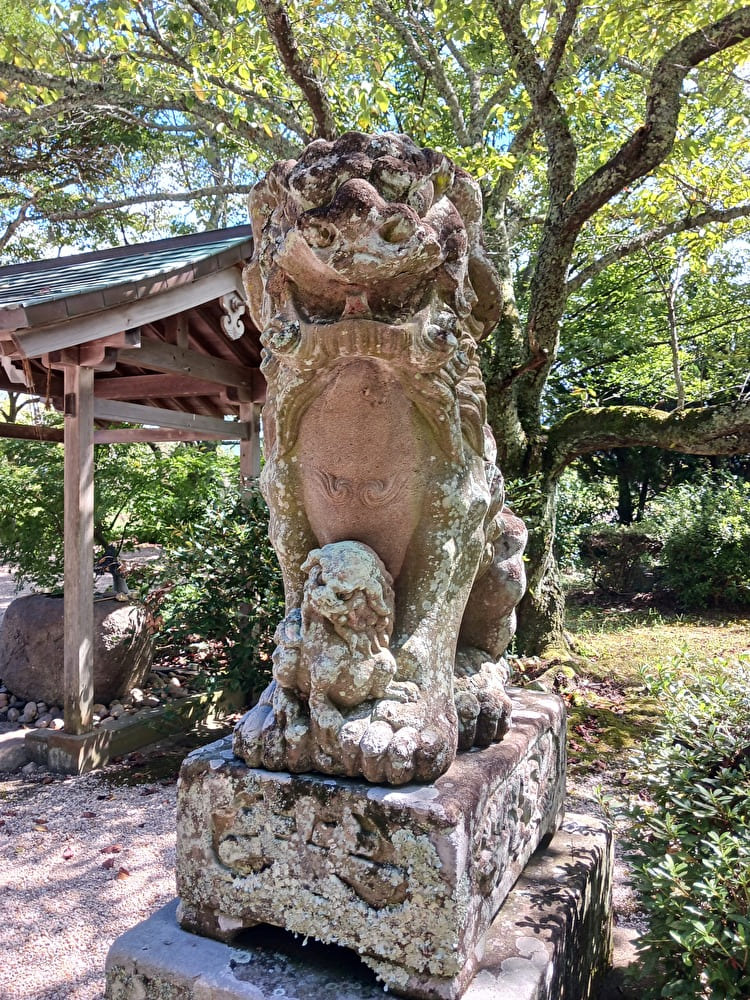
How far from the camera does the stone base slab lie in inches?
58.7

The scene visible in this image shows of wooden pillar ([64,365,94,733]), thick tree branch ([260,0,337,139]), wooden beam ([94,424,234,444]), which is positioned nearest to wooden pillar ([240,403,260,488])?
wooden beam ([94,424,234,444])

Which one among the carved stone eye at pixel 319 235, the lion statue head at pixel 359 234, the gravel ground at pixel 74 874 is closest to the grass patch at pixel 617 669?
the lion statue head at pixel 359 234

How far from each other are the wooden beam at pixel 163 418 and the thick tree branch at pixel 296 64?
2.47 meters

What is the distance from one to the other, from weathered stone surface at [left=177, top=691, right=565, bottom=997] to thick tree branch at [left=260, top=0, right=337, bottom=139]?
4903mm

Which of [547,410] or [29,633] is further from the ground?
[547,410]

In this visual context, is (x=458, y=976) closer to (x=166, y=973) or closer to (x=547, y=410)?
(x=166, y=973)

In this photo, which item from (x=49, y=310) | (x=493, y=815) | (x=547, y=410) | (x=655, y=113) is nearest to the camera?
(x=493, y=815)

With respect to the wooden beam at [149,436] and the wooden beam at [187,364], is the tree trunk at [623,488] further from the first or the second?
the wooden beam at [149,436]

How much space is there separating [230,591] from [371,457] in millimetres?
3299

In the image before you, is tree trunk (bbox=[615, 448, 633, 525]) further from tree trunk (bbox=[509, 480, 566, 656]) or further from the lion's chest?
the lion's chest

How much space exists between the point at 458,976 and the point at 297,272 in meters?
1.52

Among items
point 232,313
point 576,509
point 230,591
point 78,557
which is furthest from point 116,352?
point 576,509

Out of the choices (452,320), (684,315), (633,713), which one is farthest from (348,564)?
(684,315)

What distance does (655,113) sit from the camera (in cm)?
466
